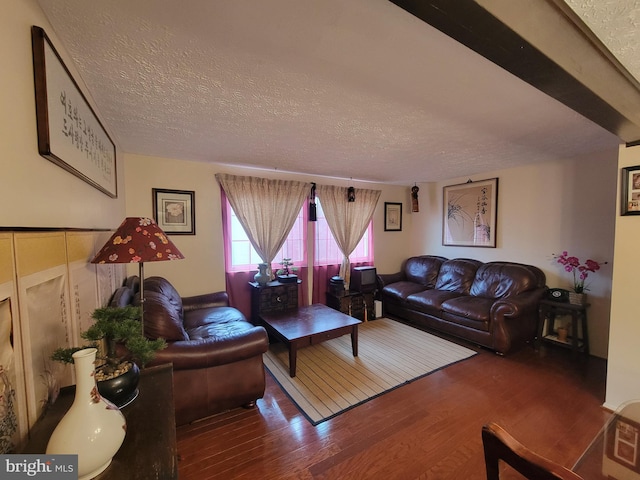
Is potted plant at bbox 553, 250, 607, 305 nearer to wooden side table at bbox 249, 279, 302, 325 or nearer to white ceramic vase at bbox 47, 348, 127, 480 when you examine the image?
wooden side table at bbox 249, 279, 302, 325

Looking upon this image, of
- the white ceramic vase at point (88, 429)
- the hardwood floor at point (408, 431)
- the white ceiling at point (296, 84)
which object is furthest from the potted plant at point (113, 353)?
the white ceiling at point (296, 84)

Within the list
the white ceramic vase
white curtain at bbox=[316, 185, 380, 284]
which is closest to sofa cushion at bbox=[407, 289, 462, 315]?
white curtain at bbox=[316, 185, 380, 284]

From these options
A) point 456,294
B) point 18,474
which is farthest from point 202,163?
point 456,294

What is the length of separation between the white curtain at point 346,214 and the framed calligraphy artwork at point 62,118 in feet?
9.46

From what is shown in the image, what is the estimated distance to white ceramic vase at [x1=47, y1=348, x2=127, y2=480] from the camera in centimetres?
64

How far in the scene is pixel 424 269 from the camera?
14.8 ft

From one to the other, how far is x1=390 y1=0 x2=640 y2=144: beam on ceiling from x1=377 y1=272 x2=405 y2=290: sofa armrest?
335cm

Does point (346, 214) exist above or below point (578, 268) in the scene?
above

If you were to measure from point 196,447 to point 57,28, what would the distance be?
2369mm

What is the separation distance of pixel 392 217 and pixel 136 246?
14.2 ft

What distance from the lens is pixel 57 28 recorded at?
3.51 feet

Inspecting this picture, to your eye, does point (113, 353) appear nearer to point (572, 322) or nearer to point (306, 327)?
point (306, 327)

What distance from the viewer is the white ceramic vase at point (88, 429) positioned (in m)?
0.64

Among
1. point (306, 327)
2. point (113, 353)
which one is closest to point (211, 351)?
point (113, 353)
